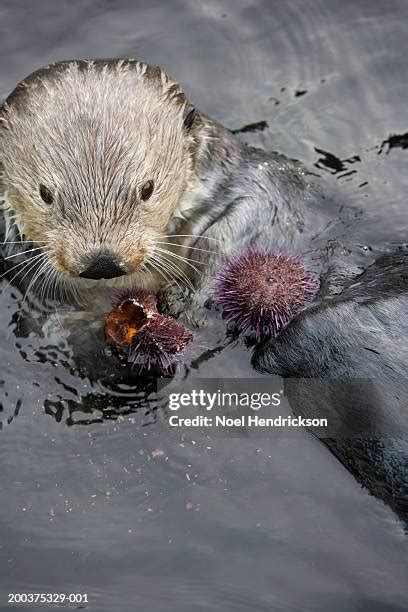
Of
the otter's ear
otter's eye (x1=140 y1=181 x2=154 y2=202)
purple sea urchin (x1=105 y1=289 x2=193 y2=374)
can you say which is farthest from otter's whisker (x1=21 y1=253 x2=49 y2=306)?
the otter's ear

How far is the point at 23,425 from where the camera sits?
479 centimetres

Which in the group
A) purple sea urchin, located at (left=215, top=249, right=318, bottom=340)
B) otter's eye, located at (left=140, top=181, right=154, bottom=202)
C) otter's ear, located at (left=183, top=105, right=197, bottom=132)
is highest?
otter's ear, located at (left=183, top=105, right=197, bottom=132)

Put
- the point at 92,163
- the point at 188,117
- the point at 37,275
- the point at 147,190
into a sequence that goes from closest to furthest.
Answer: the point at 92,163
the point at 147,190
the point at 37,275
the point at 188,117

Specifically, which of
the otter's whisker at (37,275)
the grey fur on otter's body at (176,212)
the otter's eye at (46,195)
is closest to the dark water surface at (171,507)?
the otter's whisker at (37,275)

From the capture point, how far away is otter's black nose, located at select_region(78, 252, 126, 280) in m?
4.45

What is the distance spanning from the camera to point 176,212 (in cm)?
535

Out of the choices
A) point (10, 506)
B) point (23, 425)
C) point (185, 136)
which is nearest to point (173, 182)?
point (185, 136)

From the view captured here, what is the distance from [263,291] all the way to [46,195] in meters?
1.15

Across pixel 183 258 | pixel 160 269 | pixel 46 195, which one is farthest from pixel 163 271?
pixel 46 195

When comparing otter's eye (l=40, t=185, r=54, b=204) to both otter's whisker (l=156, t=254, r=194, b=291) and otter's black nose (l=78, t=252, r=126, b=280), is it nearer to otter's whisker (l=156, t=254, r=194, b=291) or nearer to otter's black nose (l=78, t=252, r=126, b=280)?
otter's black nose (l=78, t=252, r=126, b=280)

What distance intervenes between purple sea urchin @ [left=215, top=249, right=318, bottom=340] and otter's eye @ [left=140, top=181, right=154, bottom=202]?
A: 0.55m

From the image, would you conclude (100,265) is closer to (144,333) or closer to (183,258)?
(144,333)

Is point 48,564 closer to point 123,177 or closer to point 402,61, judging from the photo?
point 123,177

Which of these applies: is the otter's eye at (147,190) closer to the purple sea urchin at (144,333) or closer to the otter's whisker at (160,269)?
the otter's whisker at (160,269)
